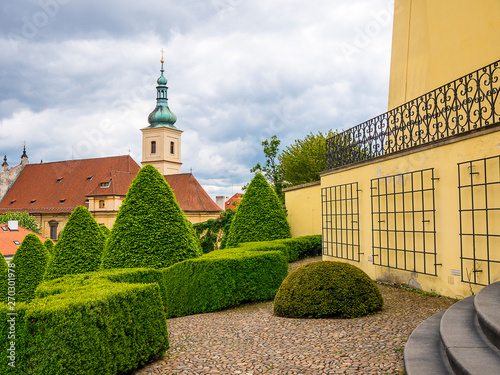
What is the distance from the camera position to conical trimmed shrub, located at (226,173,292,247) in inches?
651

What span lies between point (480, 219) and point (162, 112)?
73263mm

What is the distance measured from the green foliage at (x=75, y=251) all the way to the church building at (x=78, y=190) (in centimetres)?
4092

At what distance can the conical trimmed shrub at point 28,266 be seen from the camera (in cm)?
1898

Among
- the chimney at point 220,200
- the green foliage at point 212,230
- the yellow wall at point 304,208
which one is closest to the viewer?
the yellow wall at point 304,208

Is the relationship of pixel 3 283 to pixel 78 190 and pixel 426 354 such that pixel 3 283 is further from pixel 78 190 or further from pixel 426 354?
pixel 78 190

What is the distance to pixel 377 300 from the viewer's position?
6973 mm

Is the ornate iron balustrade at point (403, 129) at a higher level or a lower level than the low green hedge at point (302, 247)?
higher

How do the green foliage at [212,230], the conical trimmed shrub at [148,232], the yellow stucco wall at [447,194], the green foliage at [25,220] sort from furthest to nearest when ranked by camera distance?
the green foliage at [25,220]
the green foliage at [212,230]
the conical trimmed shrub at [148,232]
the yellow stucco wall at [447,194]

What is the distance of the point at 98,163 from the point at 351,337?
58.6 meters

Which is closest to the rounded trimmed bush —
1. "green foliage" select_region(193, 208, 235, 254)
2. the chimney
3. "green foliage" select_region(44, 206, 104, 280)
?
"green foliage" select_region(44, 206, 104, 280)

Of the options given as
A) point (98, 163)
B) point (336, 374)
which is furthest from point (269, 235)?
point (98, 163)

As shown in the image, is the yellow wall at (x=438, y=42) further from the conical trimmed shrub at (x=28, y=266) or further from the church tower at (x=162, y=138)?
the church tower at (x=162, y=138)

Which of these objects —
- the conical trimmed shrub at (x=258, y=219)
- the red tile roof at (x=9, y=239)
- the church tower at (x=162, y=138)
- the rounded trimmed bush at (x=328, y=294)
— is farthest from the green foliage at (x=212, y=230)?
the church tower at (x=162, y=138)

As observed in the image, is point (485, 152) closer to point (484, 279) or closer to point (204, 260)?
point (484, 279)
